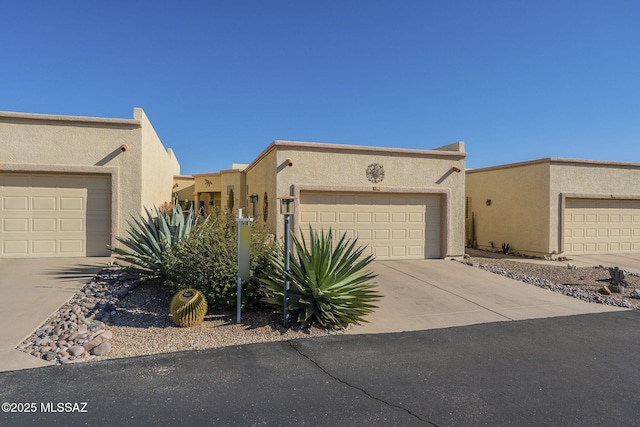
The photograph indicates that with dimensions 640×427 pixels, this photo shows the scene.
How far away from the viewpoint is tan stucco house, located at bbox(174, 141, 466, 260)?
11430 millimetres

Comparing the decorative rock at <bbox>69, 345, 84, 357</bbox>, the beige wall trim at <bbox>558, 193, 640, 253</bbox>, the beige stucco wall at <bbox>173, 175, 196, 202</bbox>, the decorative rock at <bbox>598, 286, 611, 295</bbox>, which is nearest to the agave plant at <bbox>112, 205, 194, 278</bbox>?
the decorative rock at <bbox>69, 345, 84, 357</bbox>

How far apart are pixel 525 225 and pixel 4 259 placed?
17.5 metres

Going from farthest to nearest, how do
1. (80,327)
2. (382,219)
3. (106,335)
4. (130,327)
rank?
1. (382,219)
2. (130,327)
3. (80,327)
4. (106,335)

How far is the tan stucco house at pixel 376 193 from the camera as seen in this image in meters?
11.4

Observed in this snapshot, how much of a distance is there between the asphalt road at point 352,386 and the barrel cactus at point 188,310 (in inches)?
37.3

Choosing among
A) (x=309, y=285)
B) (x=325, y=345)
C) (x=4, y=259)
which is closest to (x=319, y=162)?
(x=309, y=285)

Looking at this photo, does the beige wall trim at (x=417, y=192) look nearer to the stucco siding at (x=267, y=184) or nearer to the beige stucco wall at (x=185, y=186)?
the stucco siding at (x=267, y=184)

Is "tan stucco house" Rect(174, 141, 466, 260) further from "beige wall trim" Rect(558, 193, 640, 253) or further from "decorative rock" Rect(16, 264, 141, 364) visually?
"decorative rock" Rect(16, 264, 141, 364)

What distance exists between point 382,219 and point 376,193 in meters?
0.85

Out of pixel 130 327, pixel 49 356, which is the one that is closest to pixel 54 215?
pixel 130 327

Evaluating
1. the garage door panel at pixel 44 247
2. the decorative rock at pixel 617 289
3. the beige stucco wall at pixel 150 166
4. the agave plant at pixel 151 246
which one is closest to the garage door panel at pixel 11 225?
the garage door panel at pixel 44 247

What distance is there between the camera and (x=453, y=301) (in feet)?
25.6

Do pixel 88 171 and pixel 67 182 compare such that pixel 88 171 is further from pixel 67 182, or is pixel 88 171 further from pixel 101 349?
pixel 101 349

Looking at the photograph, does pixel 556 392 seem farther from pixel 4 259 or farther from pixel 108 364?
pixel 4 259
